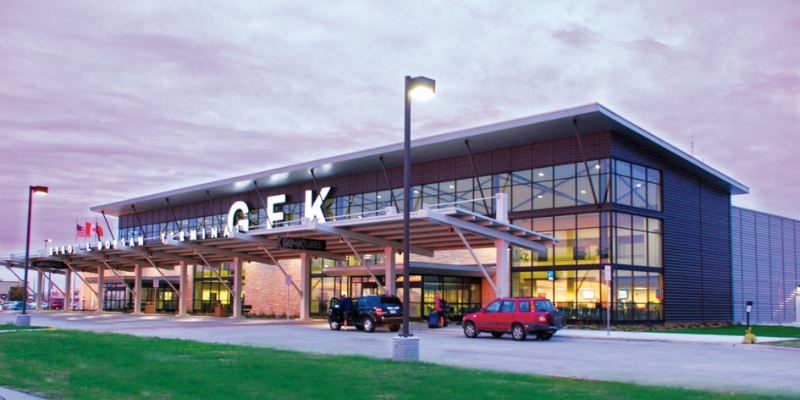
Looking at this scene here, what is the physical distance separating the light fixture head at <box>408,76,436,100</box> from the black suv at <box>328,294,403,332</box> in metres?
19.7

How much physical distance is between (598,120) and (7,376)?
30.0m

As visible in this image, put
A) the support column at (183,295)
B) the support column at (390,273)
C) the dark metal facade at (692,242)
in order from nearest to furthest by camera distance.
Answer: the support column at (390,273)
the dark metal facade at (692,242)
the support column at (183,295)

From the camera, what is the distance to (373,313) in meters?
35.8

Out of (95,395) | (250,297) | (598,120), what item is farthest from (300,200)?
(95,395)

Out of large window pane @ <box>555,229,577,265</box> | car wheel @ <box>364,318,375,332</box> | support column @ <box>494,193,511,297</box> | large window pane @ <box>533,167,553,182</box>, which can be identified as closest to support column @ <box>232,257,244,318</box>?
car wheel @ <box>364,318,375,332</box>

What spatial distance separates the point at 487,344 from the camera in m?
26.2

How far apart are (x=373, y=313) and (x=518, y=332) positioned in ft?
29.3

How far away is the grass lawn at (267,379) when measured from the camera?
39.1 feet

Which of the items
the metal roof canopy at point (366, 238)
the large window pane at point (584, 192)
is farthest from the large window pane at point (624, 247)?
the metal roof canopy at point (366, 238)

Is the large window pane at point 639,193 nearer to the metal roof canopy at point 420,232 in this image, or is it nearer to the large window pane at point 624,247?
the large window pane at point 624,247

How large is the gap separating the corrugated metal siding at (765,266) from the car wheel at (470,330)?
26394mm

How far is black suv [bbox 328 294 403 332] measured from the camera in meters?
35.6

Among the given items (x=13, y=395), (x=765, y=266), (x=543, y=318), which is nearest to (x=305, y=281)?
(x=543, y=318)

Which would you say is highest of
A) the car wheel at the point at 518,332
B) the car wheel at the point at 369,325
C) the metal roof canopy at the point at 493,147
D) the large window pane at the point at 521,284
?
the metal roof canopy at the point at 493,147
